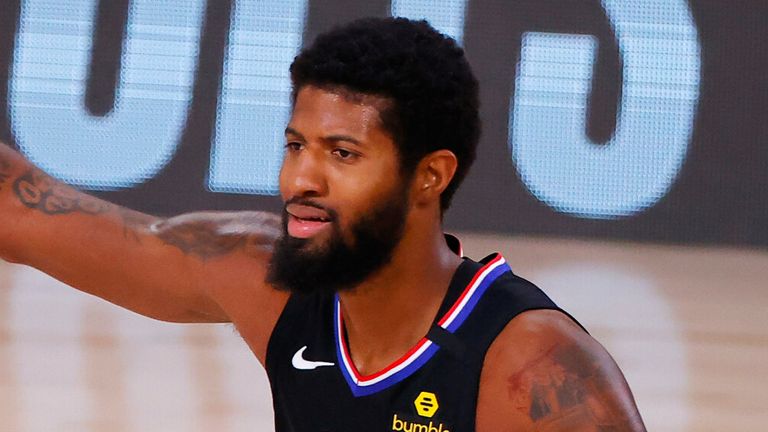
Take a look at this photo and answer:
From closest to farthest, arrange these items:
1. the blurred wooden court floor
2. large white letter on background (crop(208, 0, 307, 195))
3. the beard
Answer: the beard → the blurred wooden court floor → large white letter on background (crop(208, 0, 307, 195))

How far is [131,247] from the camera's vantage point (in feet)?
9.21

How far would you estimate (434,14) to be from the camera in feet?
24.2

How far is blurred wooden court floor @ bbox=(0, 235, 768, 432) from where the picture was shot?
4547 millimetres

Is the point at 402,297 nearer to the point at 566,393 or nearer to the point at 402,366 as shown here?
the point at 402,366

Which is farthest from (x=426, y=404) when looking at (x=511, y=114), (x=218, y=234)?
(x=511, y=114)

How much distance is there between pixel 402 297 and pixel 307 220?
0.86 feet

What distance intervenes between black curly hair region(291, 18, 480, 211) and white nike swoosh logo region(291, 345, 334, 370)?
16.2 inches

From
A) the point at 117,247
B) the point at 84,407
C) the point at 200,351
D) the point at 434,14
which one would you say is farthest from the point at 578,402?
→ the point at 434,14

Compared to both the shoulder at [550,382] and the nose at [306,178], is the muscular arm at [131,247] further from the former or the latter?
the shoulder at [550,382]

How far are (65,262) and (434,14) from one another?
15.8 feet

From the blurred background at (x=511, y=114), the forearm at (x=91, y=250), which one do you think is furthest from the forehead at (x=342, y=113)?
the blurred background at (x=511, y=114)

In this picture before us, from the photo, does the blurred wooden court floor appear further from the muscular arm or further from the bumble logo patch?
the bumble logo patch

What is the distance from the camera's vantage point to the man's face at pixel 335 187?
2303mm

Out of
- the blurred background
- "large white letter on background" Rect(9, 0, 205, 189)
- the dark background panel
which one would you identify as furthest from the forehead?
"large white letter on background" Rect(9, 0, 205, 189)
